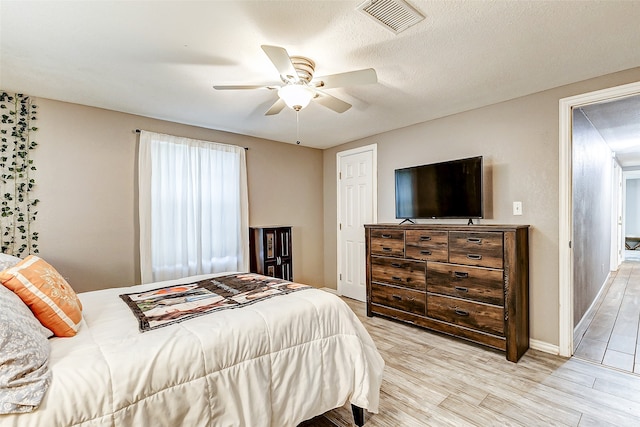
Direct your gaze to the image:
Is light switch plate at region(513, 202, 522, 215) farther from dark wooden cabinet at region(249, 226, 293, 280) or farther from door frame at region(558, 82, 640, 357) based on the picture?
dark wooden cabinet at region(249, 226, 293, 280)

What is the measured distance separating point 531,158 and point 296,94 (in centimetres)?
228

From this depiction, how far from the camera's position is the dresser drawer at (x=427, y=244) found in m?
2.93

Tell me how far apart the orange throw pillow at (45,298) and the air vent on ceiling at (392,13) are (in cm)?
210

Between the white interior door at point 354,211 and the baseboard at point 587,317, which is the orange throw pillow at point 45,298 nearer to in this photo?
the white interior door at point 354,211

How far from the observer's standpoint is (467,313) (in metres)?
2.78

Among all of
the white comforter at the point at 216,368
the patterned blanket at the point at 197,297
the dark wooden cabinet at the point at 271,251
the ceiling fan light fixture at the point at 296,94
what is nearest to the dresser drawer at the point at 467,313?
the white comforter at the point at 216,368

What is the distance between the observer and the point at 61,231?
276 cm

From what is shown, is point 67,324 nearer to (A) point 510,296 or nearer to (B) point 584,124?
(A) point 510,296

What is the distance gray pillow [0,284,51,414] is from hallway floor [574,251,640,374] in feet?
11.9

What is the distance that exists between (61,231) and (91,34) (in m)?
1.90

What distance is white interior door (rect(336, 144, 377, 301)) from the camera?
167 inches

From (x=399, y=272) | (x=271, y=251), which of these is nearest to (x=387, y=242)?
(x=399, y=272)

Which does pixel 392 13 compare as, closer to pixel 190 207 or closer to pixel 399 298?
pixel 399 298

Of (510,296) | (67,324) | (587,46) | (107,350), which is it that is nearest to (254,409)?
(107,350)
